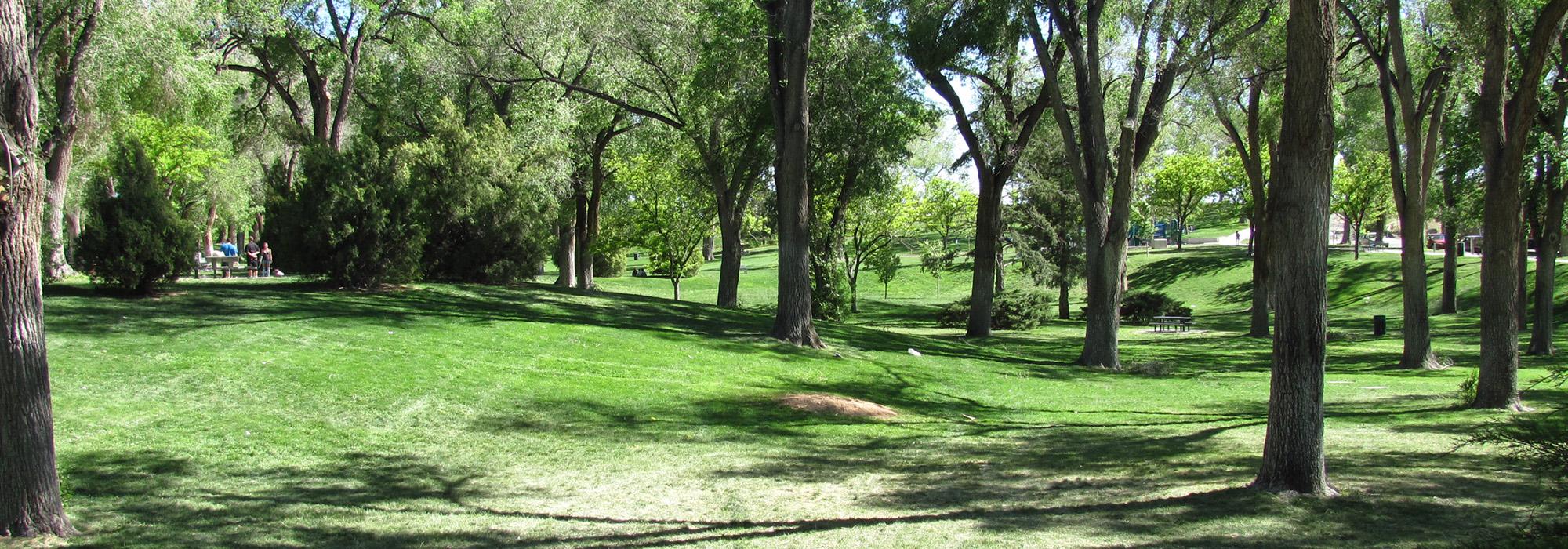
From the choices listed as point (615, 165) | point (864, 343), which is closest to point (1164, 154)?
point (615, 165)

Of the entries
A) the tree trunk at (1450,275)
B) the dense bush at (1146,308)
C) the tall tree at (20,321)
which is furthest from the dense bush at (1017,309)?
the tall tree at (20,321)

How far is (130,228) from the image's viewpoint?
1438cm

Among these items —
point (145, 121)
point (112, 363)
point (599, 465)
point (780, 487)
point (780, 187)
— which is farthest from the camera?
point (145, 121)

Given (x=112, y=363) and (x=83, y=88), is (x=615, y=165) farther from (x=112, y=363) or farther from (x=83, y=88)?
(x=112, y=363)

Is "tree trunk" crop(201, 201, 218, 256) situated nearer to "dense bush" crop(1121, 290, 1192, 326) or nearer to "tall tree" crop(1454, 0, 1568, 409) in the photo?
"dense bush" crop(1121, 290, 1192, 326)

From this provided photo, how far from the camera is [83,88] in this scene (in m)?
21.0

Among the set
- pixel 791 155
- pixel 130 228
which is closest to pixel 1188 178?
pixel 791 155

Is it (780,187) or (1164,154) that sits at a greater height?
(1164,154)

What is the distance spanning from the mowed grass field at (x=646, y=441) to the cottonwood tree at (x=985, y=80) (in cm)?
790

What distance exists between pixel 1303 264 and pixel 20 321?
30.6 feet

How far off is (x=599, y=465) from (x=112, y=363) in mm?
6269

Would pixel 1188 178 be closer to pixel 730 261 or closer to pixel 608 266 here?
pixel 608 266

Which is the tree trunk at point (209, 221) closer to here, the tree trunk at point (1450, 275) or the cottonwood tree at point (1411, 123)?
the cottonwood tree at point (1411, 123)

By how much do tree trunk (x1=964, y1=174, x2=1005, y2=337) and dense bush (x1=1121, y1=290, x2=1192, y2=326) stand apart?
13.3 m
